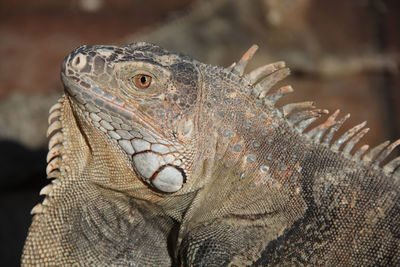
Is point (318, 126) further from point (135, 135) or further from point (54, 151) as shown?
point (54, 151)

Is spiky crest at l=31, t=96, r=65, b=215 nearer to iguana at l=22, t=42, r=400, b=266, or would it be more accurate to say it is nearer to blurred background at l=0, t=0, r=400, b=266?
iguana at l=22, t=42, r=400, b=266

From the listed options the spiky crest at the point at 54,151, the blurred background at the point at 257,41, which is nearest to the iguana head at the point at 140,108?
the spiky crest at the point at 54,151

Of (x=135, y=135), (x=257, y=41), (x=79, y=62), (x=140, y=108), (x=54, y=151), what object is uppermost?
(x=257, y=41)

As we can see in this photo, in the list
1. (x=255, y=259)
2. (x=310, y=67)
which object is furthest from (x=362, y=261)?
(x=310, y=67)

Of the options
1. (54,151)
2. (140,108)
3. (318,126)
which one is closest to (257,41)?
(318,126)

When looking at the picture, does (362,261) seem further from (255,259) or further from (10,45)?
(10,45)

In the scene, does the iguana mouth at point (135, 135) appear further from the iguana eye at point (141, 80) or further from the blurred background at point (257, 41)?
the blurred background at point (257, 41)
